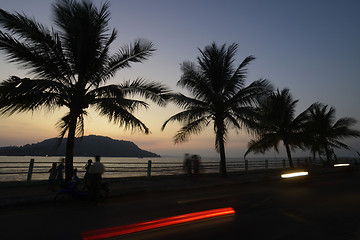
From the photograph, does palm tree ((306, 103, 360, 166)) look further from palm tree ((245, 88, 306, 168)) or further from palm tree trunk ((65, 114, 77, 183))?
palm tree trunk ((65, 114, 77, 183))

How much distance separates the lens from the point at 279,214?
5.27m

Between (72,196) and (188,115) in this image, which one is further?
(188,115)

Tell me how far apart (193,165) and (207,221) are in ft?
26.7

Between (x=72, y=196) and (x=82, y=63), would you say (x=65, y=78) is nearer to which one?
(x=82, y=63)

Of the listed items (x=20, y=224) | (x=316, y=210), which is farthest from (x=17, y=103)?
(x=316, y=210)

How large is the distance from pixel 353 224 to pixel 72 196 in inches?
301

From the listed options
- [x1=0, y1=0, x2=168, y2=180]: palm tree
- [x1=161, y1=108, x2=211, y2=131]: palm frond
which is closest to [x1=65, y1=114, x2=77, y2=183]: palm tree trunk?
[x1=0, y1=0, x2=168, y2=180]: palm tree

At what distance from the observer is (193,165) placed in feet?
42.0

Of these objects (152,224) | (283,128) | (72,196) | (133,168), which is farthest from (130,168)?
(283,128)

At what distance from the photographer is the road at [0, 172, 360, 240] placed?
386 centimetres

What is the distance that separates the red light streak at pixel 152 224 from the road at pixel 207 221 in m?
0.21

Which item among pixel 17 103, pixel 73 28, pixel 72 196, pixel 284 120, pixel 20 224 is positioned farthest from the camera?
pixel 284 120

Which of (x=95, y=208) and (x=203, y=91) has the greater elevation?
(x=203, y=91)

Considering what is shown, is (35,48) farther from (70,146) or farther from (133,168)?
(133,168)
